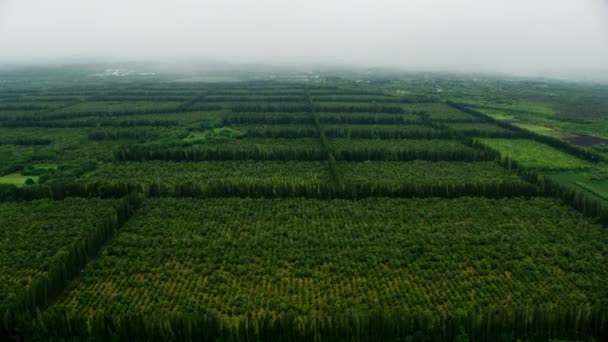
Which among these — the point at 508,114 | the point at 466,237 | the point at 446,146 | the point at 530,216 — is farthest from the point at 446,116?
the point at 466,237

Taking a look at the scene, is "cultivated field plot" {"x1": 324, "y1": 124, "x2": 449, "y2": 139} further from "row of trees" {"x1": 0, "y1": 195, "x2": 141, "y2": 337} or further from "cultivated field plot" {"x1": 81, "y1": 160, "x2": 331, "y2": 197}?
"row of trees" {"x1": 0, "y1": 195, "x2": 141, "y2": 337}

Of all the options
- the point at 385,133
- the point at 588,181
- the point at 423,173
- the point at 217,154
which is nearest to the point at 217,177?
the point at 217,154

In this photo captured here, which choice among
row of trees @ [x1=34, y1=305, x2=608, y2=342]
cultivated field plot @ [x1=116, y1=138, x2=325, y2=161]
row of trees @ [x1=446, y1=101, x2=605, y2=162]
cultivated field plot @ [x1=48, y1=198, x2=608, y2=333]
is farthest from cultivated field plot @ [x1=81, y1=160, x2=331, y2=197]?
row of trees @ [x1=446, y1=101, x2=605, y2=162]

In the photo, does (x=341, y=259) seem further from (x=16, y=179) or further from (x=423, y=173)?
(x=16, y=179)

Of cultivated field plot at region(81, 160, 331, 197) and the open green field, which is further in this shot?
cultivated field plot at region(81, 160, 331, 197)

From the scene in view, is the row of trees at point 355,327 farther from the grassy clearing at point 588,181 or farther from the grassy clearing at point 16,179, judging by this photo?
the grassy clearing at point 16,179

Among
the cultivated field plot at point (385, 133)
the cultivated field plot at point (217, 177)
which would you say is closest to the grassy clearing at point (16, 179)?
the cultivated field plot at point (217, 177)
